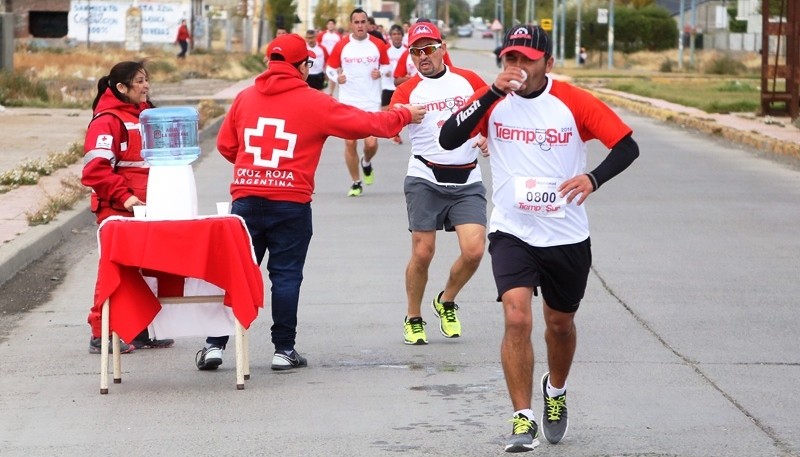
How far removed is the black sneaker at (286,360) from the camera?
341 inches

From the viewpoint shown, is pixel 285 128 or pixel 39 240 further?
pixel 39 240

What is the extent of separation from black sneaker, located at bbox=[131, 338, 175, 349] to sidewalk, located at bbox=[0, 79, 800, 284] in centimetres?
269

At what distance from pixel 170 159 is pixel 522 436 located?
3.17m

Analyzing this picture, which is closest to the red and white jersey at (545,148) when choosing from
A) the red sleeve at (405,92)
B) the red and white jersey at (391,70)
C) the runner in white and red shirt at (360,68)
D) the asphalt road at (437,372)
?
the asphalt road at (437,372)

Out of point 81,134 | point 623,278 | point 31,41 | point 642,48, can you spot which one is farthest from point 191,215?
point 642,48

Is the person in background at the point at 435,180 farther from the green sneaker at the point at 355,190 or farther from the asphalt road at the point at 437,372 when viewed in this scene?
the green sneaker at the point at 355,190

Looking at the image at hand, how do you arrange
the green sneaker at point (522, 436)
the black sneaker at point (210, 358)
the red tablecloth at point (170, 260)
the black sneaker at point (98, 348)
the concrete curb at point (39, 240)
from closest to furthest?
1. the green sneaker at point (522, 436)
2. the red tablecloth at point (170, 260)
3. the black sneaker at point (210, 358)
4. the black sneaker at point (98, 348)
5. the concrete curb at point (39, 240)

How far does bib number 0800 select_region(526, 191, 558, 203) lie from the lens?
675 cm

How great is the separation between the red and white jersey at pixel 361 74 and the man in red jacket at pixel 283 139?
1045cm

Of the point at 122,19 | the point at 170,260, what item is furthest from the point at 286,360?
the point at 122,19

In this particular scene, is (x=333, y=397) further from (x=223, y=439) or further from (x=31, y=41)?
(x=31, y=41)

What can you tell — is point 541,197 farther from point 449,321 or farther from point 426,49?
point 449,321

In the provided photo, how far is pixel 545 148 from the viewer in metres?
6.75

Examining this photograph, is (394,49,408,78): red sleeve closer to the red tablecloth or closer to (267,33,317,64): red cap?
(267,33,317,64): red cap
